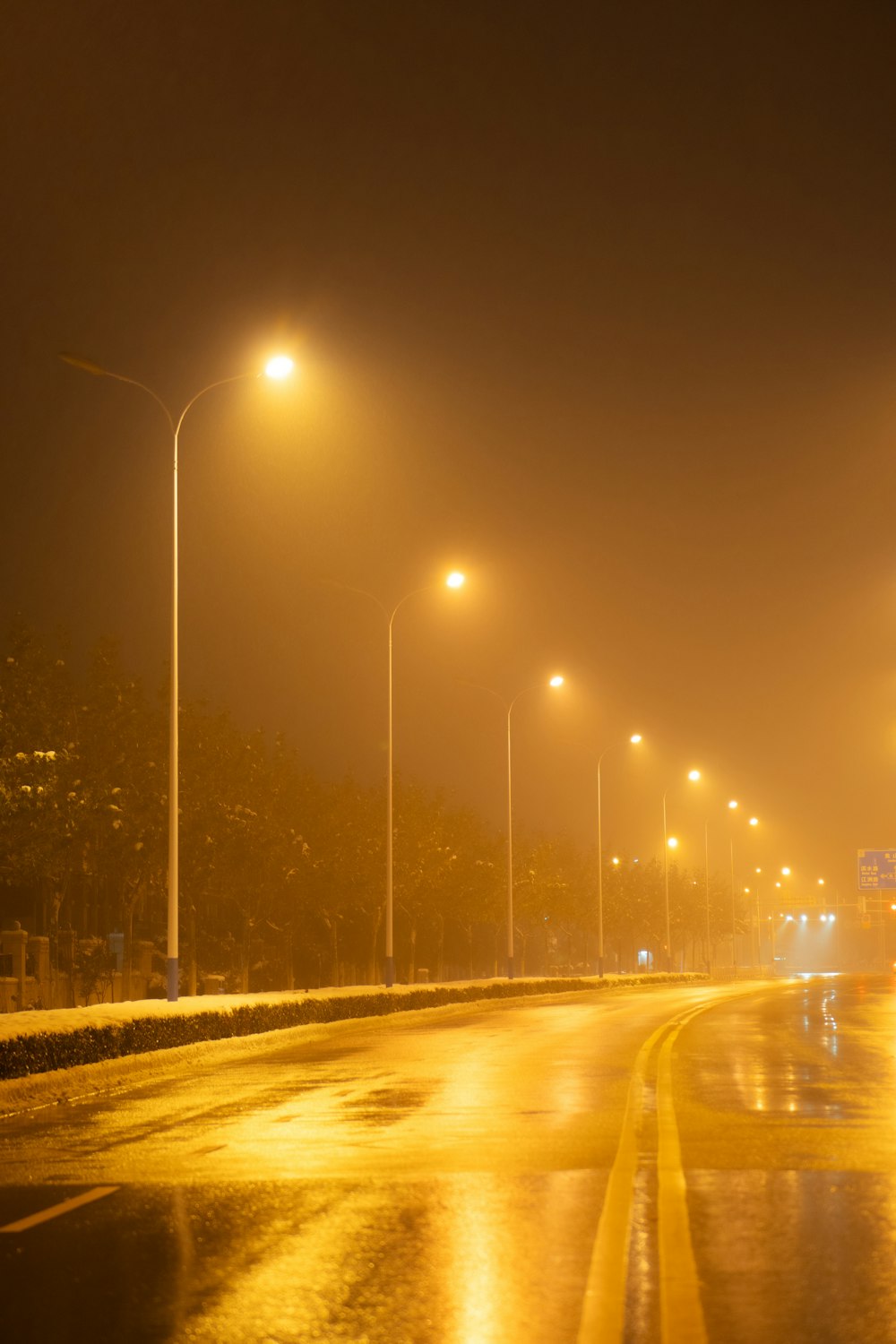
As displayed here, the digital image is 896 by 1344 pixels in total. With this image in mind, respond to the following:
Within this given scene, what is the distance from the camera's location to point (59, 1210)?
9.28 m

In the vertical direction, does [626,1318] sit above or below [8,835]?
below

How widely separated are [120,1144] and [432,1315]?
20.8 feet

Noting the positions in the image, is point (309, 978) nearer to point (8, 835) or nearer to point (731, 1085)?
point (8, 835)

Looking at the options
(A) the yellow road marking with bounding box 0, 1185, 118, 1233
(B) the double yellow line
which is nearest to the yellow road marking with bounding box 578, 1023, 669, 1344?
(B) the double yellow line

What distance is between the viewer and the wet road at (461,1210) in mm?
6598

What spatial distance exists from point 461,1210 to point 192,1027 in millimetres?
15592

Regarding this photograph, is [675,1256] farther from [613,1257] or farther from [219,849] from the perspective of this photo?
[219,849]

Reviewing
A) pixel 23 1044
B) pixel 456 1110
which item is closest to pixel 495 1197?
pixel 456 1110

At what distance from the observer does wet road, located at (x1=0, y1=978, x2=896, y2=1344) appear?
21.6ft

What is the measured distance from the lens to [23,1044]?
17.4m

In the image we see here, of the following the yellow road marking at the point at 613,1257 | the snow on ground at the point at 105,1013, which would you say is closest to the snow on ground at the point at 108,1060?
the snow on ground at the point at 105,1013

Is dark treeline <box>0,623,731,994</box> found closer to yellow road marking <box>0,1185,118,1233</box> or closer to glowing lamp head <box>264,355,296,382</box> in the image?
glowing lamp head <box>264,355,296,382</box>

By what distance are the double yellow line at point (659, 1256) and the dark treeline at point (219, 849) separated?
27418mm

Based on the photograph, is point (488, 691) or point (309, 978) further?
point (309, 978)
